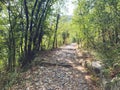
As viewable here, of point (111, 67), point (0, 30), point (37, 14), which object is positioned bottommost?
point (111, 67)

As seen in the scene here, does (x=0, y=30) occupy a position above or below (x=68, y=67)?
above

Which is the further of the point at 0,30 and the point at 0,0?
the point at 0,30

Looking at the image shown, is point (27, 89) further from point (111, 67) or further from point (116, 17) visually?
point (116, 17)

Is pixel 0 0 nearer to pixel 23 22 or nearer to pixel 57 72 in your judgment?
pixel 23 22

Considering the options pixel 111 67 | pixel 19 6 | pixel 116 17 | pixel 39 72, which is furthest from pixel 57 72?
pixel 19 6

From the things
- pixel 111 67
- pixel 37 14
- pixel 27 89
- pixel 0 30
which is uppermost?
pixel 37 14

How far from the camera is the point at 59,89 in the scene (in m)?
10.2

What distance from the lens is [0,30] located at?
17.4m

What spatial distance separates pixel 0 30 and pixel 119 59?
11.3m

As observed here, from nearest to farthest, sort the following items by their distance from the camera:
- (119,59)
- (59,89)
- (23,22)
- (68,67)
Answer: (119,59), (59,89), (68,67), (23,22)

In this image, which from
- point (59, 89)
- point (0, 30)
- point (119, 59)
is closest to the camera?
point (119, 59)

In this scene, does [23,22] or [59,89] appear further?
[23,22]

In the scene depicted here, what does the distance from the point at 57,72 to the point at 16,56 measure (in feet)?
23.1

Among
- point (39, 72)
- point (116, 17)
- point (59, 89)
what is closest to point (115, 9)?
point (116, 17)
